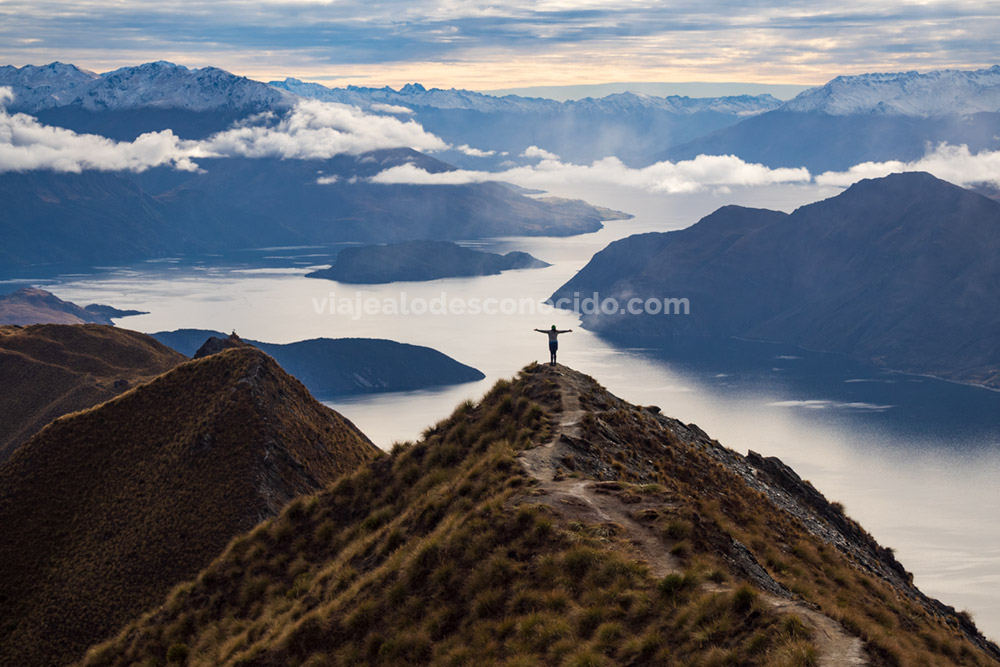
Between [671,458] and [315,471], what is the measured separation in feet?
104

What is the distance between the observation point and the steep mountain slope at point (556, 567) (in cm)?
2269

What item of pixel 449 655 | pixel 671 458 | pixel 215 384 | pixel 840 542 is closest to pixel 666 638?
pixel 449 655

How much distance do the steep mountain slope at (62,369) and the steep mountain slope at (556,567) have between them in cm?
5730

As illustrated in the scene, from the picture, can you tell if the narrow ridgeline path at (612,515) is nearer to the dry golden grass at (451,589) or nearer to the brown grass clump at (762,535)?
the brown grass clump at (762,535)

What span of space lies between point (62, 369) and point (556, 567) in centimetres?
9302

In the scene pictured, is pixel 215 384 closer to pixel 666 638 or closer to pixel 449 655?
pixel 449 655

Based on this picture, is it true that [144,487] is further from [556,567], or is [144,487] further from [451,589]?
[556,567]

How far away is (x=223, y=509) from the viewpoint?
2219 inches

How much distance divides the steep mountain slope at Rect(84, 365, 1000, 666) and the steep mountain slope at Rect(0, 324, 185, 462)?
5730 centimetres

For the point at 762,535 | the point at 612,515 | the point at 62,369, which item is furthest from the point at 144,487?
the point at 62,369

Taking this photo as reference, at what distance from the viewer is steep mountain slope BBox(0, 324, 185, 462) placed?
93.6 m

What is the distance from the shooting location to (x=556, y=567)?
26234mm

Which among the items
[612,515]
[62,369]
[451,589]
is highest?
[612,515]

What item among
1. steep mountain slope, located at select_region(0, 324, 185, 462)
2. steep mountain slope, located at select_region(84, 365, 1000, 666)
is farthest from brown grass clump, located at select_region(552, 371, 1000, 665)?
steep mountain slope, located at select_region(0, 324, 185, 462)
